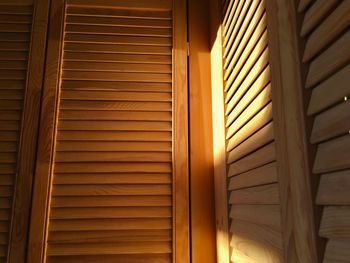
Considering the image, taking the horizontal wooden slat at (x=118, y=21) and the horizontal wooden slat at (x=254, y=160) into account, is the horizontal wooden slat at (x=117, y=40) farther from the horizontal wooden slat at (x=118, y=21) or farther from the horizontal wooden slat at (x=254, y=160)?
the horizontal wooden slat at (x=254, y=160)

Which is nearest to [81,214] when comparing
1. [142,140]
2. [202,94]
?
[142,140]

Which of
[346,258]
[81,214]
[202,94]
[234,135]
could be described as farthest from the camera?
[202,94]

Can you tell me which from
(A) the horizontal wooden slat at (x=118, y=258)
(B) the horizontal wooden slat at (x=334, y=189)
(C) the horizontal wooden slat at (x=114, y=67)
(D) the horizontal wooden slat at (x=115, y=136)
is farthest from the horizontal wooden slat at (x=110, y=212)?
(B) the horizontal wooden slat at (x=334, y=189)

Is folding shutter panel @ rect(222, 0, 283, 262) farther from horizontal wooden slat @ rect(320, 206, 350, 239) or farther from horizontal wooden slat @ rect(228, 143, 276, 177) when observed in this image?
horizontal wooden slat @ rect(320, 206, 350, 239)

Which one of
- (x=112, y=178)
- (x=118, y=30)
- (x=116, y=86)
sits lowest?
(x=112, y=178)

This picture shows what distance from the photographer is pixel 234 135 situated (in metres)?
0.96

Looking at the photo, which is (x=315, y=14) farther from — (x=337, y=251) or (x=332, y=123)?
(x=337, y=251)

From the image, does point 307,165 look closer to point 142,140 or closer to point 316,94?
point 316,94

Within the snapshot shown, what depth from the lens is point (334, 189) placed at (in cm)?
46

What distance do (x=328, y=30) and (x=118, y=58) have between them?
0.82 metres

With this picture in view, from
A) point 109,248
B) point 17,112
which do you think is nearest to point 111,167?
point 109,248

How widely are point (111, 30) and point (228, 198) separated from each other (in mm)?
691

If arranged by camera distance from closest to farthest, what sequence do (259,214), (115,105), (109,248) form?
(259,214), (109,248), (115,105)

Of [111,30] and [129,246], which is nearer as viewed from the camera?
[129,246]
